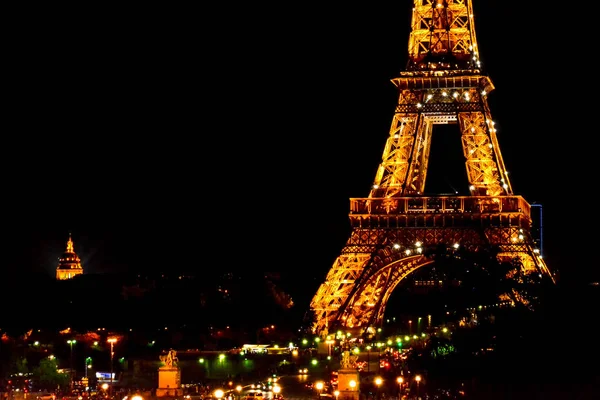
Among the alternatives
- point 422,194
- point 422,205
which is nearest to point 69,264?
point 422,194

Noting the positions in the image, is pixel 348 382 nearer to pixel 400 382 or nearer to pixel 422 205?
pixel 400 382

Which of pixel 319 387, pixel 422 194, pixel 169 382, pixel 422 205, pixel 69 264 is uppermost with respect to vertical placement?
pixel 69 264

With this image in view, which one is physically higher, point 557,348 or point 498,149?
point 498,149

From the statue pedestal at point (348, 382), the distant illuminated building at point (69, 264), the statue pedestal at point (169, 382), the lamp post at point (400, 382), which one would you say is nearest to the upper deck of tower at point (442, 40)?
the lamp post at point (400, 382)

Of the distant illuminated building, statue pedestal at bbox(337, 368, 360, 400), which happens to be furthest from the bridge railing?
the distant illuminated building

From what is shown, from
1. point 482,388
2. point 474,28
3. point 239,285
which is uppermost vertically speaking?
point 474,28

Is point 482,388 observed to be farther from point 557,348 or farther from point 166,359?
point 166,359

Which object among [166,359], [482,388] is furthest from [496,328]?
[166,359]
